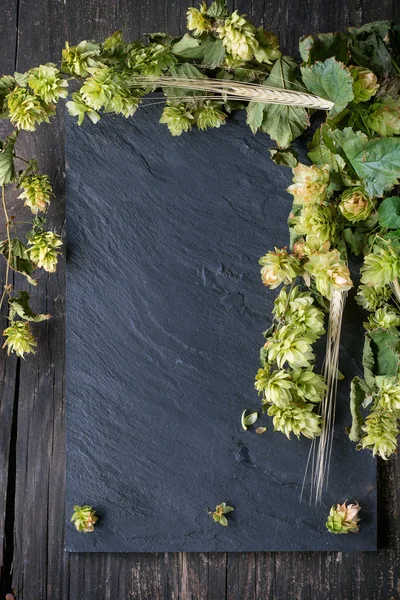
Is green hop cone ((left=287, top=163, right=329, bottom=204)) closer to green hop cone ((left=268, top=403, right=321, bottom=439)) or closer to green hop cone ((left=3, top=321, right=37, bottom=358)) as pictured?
green hop cone ((left=268, top=403, right=321, bottom=439))

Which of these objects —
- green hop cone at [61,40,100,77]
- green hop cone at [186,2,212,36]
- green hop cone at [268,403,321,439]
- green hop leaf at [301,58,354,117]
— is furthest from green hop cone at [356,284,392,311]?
green hop cone at [61,40,100,77]

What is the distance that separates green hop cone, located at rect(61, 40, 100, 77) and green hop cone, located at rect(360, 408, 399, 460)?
0.96 m

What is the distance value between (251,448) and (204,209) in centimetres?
57

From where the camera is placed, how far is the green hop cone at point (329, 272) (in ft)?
4.56

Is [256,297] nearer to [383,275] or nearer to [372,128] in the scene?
[383,275]

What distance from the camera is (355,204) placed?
1.40 meters

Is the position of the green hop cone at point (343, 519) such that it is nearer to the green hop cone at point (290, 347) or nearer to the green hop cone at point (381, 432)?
the green hop cone at point (381, 432)

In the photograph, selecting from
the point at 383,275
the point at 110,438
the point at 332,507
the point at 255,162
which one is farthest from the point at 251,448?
the point at 255,162

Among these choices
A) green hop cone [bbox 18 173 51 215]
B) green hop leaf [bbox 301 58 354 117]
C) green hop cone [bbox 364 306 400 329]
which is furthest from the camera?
green hop cone [bbox 18 173 51 215]

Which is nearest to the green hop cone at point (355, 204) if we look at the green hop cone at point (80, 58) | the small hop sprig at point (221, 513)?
the green hop cone at point (80, 58)

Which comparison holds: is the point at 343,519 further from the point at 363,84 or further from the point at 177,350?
the point at 363,84

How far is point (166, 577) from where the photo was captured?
1.69 metres

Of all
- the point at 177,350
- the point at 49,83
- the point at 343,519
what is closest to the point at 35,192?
the point at 49,83

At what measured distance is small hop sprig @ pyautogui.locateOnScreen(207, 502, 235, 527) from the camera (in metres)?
1.61
